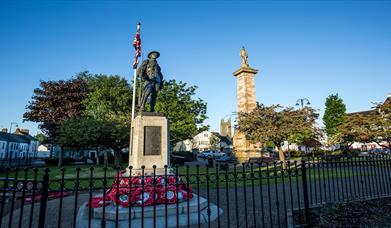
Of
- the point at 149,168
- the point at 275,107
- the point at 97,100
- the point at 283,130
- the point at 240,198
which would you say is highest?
the point at 97,100

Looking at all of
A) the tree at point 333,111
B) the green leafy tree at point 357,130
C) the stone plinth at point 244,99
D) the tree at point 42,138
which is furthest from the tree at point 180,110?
the tree at point 333,111

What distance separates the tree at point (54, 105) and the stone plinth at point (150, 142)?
28188 millimetres

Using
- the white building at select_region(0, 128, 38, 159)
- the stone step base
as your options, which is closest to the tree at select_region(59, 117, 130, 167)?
the stone step base

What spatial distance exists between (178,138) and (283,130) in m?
11.8

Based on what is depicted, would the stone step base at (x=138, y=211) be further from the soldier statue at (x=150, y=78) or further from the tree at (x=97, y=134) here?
Result: the tree at (x=97, y=134)

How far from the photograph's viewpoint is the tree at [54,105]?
31891mm

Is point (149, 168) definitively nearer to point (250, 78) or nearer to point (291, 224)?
point (291, 224)

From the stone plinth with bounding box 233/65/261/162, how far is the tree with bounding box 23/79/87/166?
22.2m

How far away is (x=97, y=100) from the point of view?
93.2 ft

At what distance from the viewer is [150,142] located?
7.91m

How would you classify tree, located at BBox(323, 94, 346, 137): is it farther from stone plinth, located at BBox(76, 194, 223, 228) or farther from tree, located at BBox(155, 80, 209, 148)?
stone plinth, located at BBox(76, 194, 223, 228)

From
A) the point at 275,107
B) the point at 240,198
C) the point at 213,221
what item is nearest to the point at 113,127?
the point at 275,107

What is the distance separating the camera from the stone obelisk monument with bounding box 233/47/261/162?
84.0ft

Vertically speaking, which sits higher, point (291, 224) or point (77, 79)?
point (77, 79)
